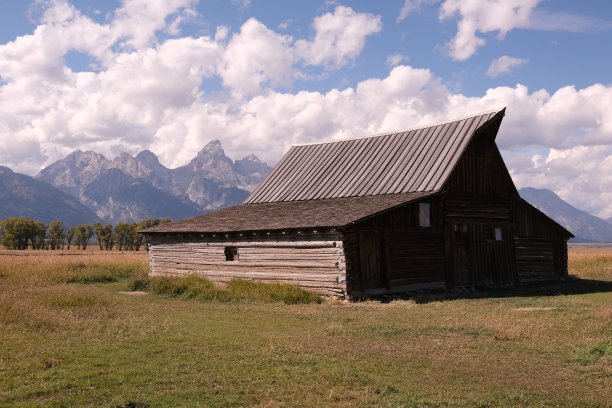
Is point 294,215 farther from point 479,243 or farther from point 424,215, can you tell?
point 479,243

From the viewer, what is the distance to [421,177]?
1067 inches

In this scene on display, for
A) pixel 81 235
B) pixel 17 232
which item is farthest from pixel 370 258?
pixel 81 235

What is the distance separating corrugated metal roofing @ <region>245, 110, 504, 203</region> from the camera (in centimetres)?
2745

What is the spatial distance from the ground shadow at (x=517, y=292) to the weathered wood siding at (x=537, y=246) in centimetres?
124

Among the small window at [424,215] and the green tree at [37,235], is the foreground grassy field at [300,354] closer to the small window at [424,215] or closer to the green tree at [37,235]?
the small window at [424,215]

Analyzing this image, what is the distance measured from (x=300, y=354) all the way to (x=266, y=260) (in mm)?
14345

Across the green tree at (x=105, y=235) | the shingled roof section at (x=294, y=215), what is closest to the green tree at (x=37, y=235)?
the green tree at (x=105, y=235)

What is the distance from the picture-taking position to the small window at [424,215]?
25.5m

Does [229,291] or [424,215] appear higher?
[424,215]

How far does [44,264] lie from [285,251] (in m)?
15.9

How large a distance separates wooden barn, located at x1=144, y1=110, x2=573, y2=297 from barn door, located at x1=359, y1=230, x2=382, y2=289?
42 mm

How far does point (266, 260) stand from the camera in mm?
25344

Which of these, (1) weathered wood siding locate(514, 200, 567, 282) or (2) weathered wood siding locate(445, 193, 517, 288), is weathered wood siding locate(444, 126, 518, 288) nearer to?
(2) weathered wood siding locate(445, 193, 517, 288)

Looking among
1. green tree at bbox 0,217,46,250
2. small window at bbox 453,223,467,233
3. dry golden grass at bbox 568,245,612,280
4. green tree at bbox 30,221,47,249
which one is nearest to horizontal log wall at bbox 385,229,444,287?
small window at bbox 453,223,467,233
